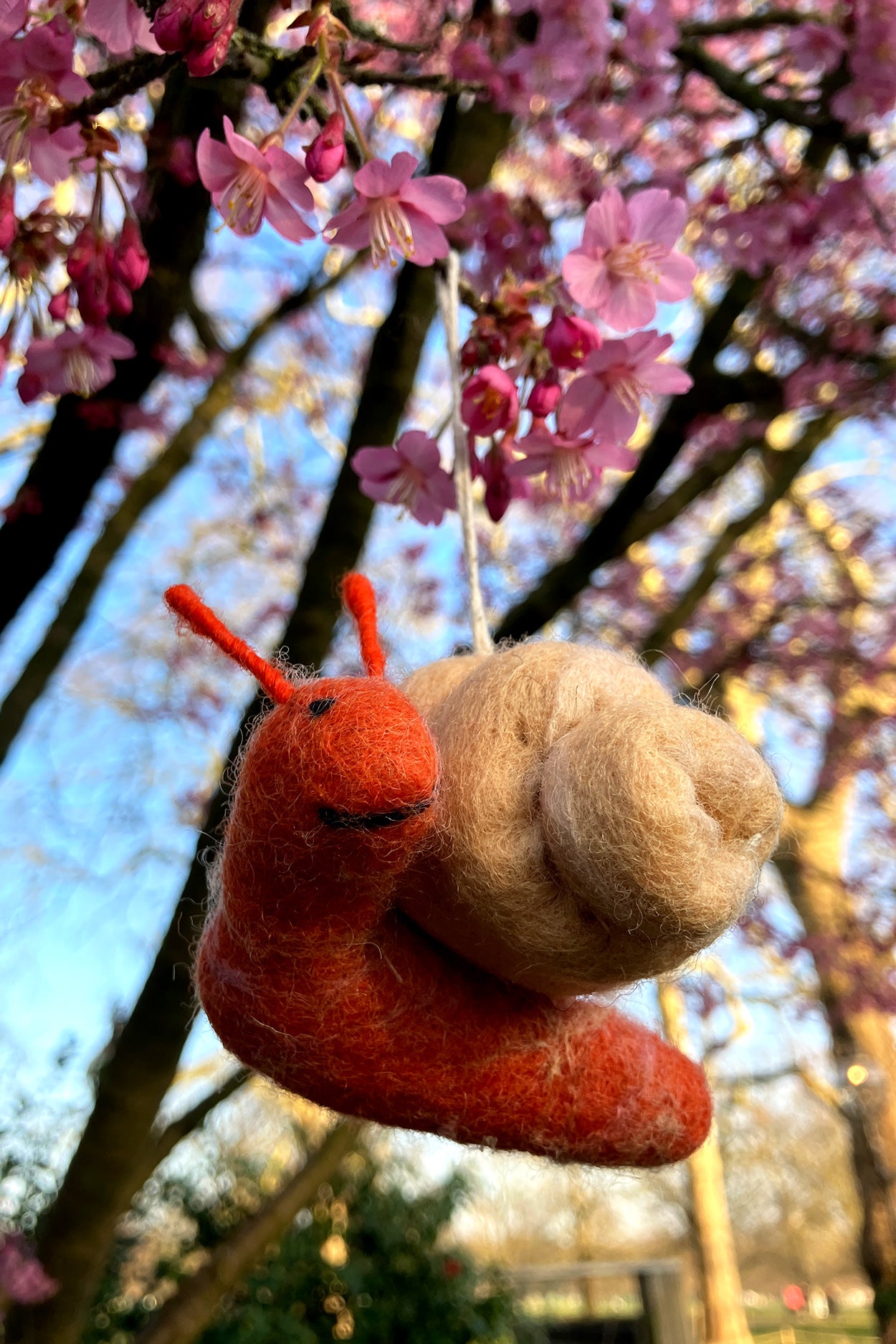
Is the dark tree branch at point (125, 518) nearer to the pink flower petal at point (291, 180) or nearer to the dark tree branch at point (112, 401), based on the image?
the dark tree branch at point (112, 401)

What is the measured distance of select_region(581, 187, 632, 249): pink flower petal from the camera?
29.0 inches

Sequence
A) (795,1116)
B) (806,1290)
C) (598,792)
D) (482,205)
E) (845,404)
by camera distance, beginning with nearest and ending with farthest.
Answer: (598,792)
(482,205)
(845,404)
(795,1116)
(806,1290)

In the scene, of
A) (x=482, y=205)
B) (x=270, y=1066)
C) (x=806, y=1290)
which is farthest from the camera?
(x=806, y=1290)

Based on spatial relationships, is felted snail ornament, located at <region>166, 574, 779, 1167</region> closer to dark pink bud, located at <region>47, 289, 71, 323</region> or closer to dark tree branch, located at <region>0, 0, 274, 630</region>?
dark pink bud, located at <region>47, 289, 71, 323</region>

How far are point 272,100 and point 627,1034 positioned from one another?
30.6 inches

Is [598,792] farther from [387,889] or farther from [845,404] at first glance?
[845,404]

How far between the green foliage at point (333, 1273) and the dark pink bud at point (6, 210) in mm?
3656

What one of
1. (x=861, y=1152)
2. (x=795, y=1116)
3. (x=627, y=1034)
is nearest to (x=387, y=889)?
(x=627, y=1034)

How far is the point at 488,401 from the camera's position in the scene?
0.76 m

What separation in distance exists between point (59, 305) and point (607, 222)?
0.52 metres

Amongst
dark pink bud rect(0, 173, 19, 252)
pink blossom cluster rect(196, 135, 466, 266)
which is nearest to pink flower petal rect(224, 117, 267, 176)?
pink blossom cluster rect(196, 135, 466, 266)

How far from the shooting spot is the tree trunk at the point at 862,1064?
4.02 meters

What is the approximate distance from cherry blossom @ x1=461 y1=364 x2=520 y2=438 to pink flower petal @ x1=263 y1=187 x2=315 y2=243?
173 mm

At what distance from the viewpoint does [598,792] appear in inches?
18.1
